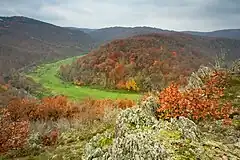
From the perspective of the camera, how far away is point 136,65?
153m

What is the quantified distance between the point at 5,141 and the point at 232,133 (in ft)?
61.7

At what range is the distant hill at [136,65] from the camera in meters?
136

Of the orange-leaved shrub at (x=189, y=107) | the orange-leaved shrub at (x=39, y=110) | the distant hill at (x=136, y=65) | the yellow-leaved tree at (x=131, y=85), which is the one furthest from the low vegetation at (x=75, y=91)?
the orange-leaved shrub at (x=189, y=107)

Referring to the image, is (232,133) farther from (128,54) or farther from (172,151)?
(128,54)

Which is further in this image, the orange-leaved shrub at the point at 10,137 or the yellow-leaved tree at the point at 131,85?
the yellow-leaved tree at the point at 131,85

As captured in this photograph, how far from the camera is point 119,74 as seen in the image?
5778 inches

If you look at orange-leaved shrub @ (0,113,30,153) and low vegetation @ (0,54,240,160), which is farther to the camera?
orange-leaved shrub @ (0,113,30,153)

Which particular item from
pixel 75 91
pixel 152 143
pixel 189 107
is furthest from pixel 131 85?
pixel 152 143

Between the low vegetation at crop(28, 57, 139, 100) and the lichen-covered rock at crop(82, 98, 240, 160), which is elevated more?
the lichen-covered rock at crop(82, 98, 240, 160)

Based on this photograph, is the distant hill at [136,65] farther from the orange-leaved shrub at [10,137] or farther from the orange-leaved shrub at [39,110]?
the orange-leaved shrub at [10,137]

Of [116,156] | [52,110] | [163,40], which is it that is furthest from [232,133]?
[163,40]

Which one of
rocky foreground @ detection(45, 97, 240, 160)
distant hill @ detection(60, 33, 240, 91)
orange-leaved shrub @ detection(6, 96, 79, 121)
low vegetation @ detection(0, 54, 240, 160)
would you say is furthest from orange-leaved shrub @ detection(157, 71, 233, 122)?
distant hill @ detection(60, 33, 240, 91)

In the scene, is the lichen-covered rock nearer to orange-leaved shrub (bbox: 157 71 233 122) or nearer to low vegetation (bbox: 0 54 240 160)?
low vegetation (bbox: 0 54 240 160)

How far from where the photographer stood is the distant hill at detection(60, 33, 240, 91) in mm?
136375
